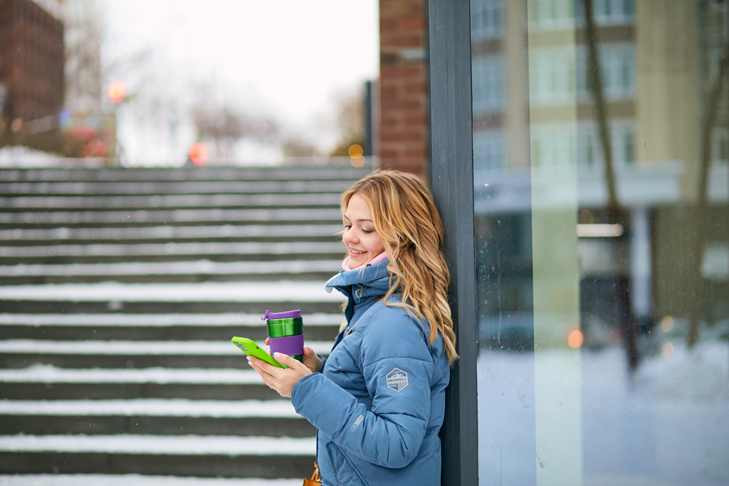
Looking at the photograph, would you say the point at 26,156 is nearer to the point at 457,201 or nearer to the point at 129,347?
the point at 129,347

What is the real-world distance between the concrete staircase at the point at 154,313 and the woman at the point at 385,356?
2582mm

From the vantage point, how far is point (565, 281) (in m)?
3.45

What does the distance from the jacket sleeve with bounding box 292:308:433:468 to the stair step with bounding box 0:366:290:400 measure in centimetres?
318

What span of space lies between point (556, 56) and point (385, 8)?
A: 1.72 metres

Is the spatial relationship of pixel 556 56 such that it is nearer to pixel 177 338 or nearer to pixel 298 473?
pixel 298 473

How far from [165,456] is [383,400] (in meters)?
3.05

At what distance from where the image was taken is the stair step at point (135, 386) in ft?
15.7

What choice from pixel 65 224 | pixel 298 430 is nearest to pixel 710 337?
pixel 298 430

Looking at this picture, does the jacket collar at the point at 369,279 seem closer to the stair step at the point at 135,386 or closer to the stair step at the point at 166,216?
the stair step at the point at 135,386

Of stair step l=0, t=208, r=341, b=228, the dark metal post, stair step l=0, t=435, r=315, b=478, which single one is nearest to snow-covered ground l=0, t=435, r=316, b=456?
stair step l=0, t=435, r=315, b=478

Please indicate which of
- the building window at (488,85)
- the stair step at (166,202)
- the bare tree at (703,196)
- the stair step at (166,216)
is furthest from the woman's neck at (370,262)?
the stair step at (166,202)

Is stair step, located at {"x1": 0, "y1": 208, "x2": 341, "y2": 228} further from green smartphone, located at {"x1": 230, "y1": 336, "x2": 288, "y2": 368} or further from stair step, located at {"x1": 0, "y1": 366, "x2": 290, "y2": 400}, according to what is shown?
green smartphone, located at {"x1": 230, "y1": 336, "x2": 288, "y2": 368}

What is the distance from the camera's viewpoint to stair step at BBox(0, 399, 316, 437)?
449cm

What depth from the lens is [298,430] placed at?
4473mm
